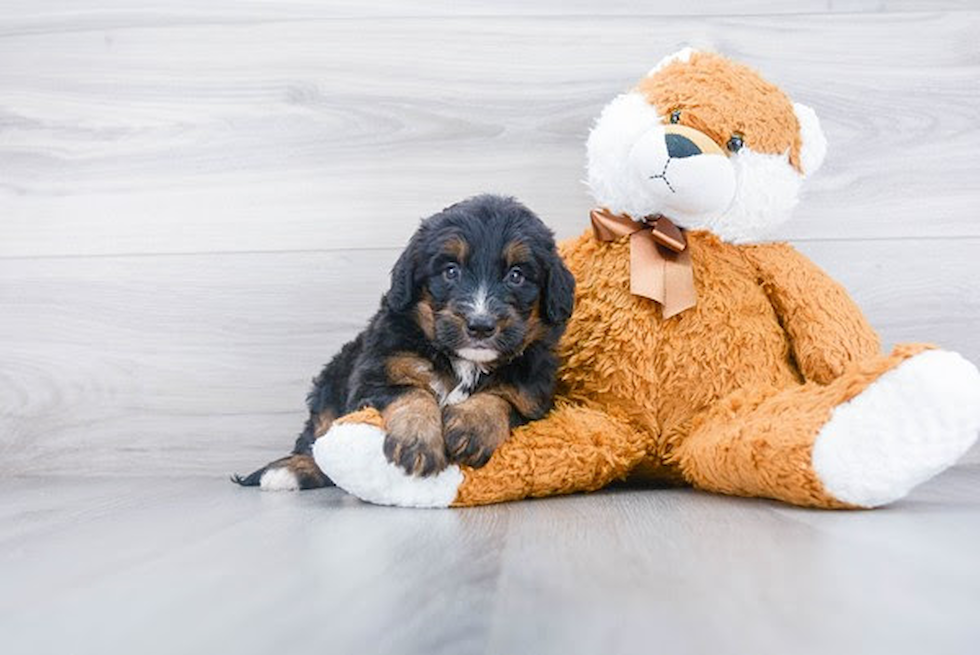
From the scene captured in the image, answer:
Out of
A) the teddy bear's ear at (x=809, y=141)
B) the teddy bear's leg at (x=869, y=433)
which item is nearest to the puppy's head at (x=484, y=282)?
the teddy bear's leg at (x=869, y=433)

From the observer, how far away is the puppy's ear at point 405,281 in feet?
4.74

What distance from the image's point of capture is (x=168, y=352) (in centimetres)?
198

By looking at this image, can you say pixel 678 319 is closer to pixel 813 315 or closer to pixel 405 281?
pixel 813 315

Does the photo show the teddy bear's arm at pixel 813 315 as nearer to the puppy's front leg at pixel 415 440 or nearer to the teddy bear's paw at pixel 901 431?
the teddy bear's paw at pixel 901 431

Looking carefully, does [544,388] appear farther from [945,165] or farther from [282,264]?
[945,165]

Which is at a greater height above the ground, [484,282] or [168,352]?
[484,282]

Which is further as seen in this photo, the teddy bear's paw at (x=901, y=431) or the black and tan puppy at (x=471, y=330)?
the black and tan puppy at (x=471, y=330)

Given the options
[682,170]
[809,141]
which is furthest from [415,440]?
[809,141]

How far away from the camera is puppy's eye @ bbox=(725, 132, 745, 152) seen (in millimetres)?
1498

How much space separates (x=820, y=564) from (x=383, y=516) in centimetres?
57

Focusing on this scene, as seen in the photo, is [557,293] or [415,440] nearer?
[415,440]

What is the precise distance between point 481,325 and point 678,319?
0.35m

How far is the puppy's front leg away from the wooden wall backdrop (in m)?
0.65

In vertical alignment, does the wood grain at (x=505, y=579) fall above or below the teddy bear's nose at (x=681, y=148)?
below
